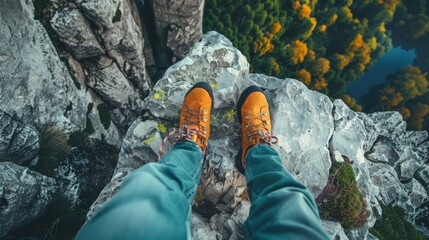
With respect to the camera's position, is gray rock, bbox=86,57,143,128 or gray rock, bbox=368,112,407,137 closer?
gray rock, bbox=86,57,143,128

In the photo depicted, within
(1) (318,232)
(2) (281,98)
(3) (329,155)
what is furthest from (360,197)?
(1) (318,232)

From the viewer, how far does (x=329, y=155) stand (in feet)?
14.8

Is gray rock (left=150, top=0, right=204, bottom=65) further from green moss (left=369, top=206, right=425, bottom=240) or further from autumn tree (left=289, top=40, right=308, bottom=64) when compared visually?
autumn tree (left=289, top=40, right=308, bottom=64)

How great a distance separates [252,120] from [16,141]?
13.6ft

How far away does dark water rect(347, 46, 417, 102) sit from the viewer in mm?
21281

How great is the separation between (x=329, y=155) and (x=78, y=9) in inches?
230

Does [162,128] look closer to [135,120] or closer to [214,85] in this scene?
[135,120]

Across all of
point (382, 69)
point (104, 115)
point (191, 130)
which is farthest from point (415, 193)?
point (382, 69)

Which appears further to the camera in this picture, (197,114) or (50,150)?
(50,150)

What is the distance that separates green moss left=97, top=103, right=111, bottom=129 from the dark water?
19.1 meters

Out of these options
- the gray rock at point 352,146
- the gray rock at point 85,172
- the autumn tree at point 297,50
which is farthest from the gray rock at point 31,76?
the autumn tree at point 297,50

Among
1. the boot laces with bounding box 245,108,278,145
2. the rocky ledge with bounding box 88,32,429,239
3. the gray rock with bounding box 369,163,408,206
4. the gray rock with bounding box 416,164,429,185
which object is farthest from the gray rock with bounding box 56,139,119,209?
the gray rock with bounding box 416,164,429,185

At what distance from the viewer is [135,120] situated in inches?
185

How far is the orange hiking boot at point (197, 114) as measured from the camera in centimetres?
381
